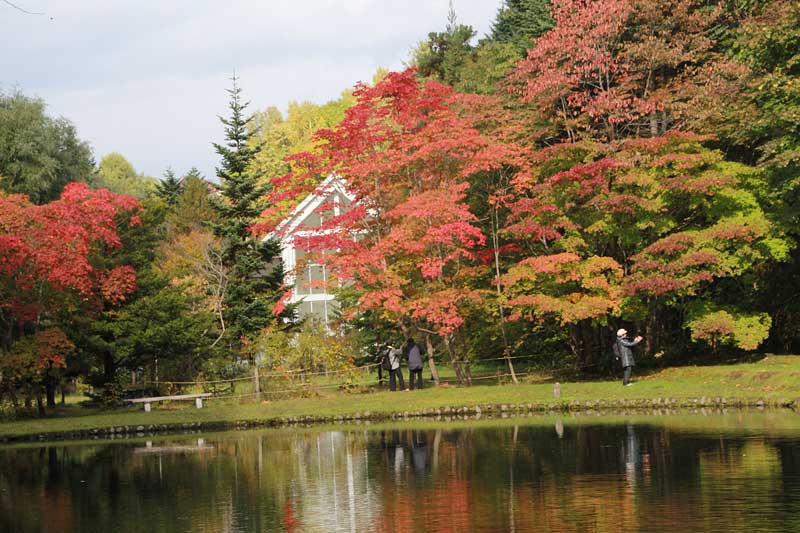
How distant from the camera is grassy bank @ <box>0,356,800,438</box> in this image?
27141mm

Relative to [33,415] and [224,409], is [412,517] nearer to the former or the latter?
[224,409]

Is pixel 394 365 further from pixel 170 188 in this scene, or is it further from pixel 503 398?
pixel 170 188

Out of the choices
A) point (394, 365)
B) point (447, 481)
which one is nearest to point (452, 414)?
point (394, 365)

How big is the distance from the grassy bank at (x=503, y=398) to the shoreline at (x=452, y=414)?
0.13 ft

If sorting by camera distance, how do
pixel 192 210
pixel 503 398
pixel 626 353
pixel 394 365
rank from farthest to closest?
pixel 192 210 < pixel 394 365 < pixel 626 353 < pixel 503 398

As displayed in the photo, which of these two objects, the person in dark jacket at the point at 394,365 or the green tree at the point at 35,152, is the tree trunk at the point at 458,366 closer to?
the person in dark jacket at the point at 394,365

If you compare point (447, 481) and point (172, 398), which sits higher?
point (172, 398)

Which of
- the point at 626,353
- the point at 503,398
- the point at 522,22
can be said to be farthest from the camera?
the point at 522,22

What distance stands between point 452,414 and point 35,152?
3055cm

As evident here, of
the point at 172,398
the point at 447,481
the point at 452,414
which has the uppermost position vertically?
the point at 172,398

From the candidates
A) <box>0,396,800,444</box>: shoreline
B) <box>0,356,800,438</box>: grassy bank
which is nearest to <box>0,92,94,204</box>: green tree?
<box>0,356,800,438</box>: grassy bank

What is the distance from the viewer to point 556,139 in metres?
38.2

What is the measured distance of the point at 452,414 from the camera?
2914cm

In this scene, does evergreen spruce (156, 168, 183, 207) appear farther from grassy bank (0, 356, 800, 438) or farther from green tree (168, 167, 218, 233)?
grassy bank (0, 356, 800, 438)
